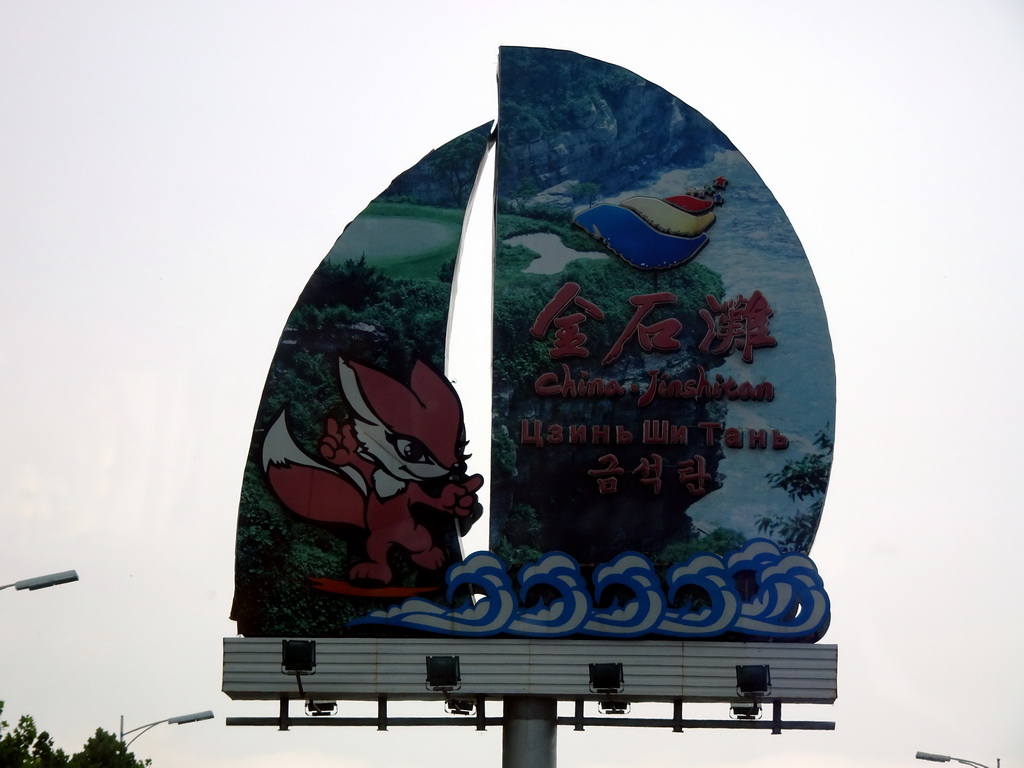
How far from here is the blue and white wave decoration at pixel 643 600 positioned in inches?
1080

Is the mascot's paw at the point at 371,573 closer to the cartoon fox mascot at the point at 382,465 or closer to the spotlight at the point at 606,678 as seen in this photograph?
the cartoon fox mascot at the point at 382,465

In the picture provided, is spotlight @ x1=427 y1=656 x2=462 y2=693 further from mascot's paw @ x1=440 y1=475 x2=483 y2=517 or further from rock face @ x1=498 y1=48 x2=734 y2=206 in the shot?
rock face @ x1=498 y1=48 x2=734 y2=206

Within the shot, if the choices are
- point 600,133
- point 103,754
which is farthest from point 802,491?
point 103,754

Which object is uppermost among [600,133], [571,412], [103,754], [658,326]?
[600,133]

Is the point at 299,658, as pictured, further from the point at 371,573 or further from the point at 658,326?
the point at 658,326

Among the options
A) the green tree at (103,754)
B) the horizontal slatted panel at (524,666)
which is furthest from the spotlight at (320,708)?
the green tree at (103,754)

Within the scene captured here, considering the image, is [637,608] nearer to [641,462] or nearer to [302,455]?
[641,462]

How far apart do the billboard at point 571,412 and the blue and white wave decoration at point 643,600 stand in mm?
31

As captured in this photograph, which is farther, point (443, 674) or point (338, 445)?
point (338, 445)

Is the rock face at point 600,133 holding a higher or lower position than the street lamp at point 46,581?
higher

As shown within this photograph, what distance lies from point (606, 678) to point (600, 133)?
803 cm

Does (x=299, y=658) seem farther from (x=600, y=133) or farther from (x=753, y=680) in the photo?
(x=600, y=133)

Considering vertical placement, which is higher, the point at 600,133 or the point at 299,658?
the point at 600,133

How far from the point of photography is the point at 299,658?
90.3ft
